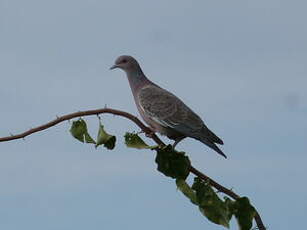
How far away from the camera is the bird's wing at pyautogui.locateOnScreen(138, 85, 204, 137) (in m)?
7.91

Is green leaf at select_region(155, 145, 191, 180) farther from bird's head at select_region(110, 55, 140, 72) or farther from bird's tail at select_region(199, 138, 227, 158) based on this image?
bird's head at select_region(110, 55, 140, 72)

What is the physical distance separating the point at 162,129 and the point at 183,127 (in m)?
0.48

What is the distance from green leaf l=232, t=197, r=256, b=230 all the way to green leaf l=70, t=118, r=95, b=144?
999 millimetres

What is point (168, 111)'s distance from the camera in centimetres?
854

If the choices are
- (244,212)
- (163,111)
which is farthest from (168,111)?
(244,212)

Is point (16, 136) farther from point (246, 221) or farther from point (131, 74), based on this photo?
point (131, 74)

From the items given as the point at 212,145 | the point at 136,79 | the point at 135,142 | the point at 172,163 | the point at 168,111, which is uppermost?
the point at 136,79

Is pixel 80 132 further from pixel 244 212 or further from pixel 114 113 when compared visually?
pixel 244 212

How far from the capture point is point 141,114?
9.17 m

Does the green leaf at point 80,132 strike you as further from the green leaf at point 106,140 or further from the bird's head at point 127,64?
the bird's head at point 127,64

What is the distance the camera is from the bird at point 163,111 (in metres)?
7.70

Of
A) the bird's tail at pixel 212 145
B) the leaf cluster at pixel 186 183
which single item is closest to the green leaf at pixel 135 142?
the leaf cluster at pixel 186 183

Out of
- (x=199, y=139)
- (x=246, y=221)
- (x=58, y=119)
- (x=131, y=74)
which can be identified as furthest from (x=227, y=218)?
→ (x=131, y=74)

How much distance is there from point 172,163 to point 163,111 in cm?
509
